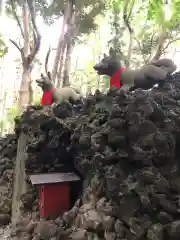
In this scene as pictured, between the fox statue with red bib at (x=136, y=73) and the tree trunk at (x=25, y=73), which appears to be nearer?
the fox statue with red bib at (x=136, y=73)

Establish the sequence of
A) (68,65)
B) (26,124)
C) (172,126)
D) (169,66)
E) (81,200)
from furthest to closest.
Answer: (68,65), (26,124), (169,66), (81,200), (172,126)

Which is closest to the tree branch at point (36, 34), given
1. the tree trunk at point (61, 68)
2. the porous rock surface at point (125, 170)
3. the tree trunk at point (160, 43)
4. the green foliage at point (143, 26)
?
the tree trunk at point (61, 68)

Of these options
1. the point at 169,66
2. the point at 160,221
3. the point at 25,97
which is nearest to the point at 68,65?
the point at 25,97

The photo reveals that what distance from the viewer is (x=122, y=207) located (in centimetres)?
290

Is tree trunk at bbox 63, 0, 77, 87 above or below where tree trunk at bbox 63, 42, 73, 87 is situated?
above

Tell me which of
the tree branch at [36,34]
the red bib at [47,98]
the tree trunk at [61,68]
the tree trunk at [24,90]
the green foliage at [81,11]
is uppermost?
the green foliage at [81,11]

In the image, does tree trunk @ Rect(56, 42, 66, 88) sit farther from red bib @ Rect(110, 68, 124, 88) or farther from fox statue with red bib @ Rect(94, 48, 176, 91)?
red bib @ Rect(110, 68, 124, 88)

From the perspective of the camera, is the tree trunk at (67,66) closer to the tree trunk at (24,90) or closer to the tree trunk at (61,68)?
the tree trunk at (61,68)

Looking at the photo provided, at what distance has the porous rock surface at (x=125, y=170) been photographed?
277 cm

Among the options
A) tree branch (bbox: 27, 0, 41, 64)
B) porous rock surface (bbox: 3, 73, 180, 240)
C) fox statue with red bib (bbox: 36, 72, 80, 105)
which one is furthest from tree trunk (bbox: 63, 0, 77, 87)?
porous rock surface (bbox: 3, 73, 180, 240)

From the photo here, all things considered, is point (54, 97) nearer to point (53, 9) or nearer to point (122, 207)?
point (122, 207)

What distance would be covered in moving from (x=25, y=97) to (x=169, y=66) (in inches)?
206

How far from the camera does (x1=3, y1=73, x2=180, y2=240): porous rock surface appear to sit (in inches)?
109

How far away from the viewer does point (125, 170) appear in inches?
123
